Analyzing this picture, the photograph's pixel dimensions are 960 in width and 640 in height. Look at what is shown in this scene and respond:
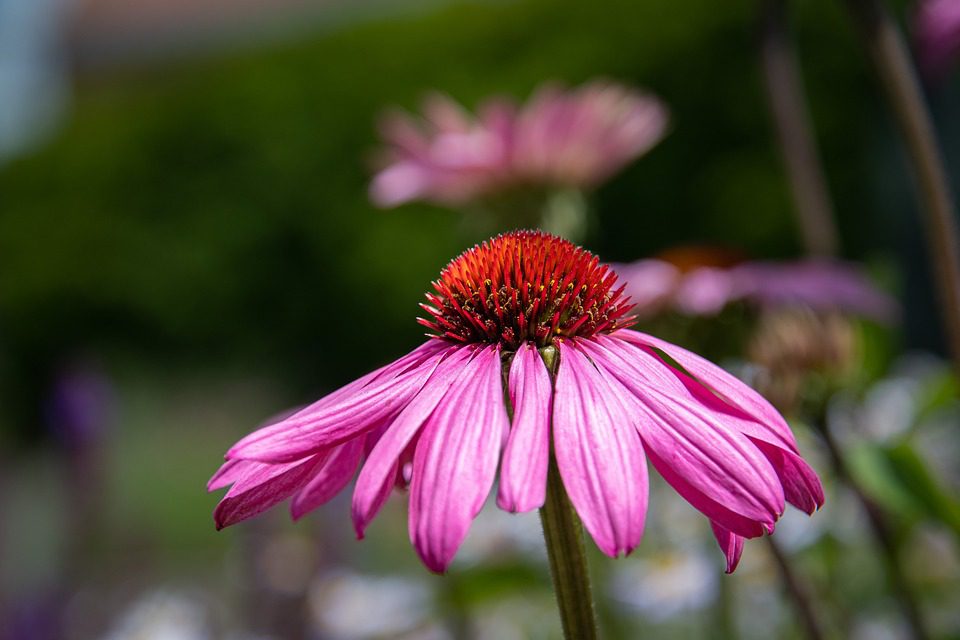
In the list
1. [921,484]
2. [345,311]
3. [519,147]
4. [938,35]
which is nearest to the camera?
[921,484]

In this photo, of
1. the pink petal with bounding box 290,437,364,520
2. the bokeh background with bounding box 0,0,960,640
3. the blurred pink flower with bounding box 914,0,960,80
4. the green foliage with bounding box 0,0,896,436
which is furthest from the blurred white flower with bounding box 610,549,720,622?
the green foliage with bounding box 0,0,896,436

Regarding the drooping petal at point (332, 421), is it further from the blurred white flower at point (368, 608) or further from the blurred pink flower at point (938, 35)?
the blurred white flower at point (368, 608)

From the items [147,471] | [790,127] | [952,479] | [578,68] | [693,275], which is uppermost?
[578,68]

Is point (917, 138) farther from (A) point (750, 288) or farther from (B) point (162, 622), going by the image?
(B) point (162, 622)

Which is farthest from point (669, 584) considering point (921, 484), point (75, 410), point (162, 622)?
point (75, 410)

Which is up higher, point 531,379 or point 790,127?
point 790,127

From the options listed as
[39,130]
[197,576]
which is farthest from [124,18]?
[197,576]

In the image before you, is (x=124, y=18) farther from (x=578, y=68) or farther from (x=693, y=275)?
(x=693, y=275)
